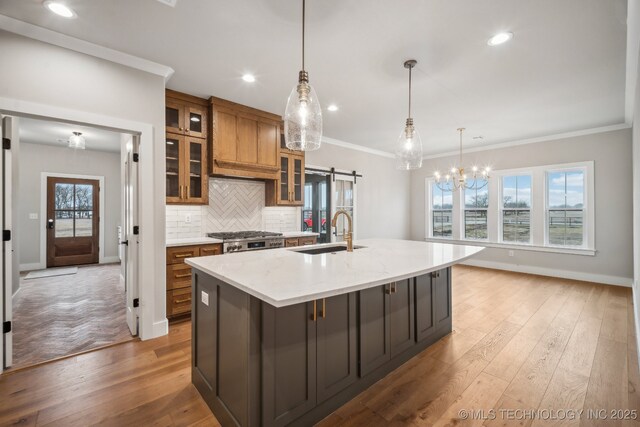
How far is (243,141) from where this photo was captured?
12.8 ft

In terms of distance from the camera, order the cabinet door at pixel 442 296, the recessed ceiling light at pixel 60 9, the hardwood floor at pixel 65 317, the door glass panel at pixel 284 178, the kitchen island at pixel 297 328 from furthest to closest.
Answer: the door glass panel at pixel 284 178 < the cabinet door at pixel 442 296 < the hardwood floor at pixel 65 317 < the recessed ceiling light at pixel 60 9 < the kitchen island at pixel 297 328

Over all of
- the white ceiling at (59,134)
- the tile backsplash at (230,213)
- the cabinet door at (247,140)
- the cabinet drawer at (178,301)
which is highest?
the white ceiling at (59,134)

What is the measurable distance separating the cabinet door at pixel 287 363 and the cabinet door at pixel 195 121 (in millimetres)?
2862

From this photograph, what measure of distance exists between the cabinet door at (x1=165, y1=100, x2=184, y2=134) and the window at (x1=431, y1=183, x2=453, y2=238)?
5864 mm

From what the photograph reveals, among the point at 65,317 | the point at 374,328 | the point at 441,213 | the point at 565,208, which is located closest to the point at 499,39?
the point at 374,328

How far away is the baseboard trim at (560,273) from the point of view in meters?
4.68

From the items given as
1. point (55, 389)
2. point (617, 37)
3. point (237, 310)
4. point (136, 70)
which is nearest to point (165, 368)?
point (55, 389)

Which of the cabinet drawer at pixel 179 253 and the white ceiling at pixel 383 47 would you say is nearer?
the white ceiling at pixel 383 47

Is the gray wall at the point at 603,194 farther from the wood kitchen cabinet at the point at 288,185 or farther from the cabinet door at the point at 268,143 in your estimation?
the cabinet door at the point at 268,143

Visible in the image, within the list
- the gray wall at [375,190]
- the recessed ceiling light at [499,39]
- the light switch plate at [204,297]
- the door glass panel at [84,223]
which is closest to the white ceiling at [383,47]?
the recessed ceiling light at [499,39]

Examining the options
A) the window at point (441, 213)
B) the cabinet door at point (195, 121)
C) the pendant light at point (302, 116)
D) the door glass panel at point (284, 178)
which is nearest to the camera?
the pendant light at point (302, 116)

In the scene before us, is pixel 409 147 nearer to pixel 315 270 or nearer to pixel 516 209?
pixel 315 270

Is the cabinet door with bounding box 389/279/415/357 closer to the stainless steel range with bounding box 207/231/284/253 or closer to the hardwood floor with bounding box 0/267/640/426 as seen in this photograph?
the hardwood floor with bounding box 0/267/640/426

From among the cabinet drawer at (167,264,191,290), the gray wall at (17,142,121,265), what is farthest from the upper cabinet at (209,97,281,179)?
the gray wall at (17,142,121,265)
